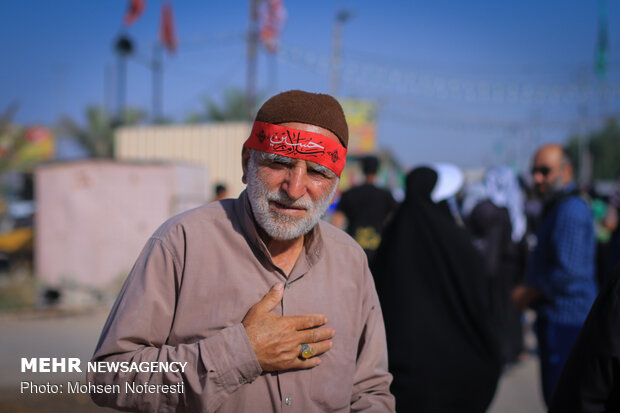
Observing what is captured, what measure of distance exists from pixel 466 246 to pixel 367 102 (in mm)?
32726

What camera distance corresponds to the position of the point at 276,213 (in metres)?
1.80

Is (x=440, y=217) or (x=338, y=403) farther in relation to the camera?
(x=440, y=217)

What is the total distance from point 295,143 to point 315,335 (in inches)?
24.1

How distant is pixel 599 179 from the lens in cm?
6050

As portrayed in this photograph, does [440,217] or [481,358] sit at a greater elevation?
[440,217]

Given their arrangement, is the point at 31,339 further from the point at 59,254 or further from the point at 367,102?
the point at 367,102

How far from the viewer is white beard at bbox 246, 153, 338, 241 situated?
5.87ft

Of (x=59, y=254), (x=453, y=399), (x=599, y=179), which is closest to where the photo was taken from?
(x=453, y=399)

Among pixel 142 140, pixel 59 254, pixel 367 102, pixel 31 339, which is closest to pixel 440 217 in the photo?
pixel 31 339

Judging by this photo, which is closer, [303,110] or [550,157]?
[303,110]

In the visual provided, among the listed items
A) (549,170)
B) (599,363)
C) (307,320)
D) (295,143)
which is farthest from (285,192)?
(549,170)

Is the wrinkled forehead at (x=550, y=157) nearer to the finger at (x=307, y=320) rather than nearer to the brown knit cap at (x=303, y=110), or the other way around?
the brown knit cap at (x=303, y=110)

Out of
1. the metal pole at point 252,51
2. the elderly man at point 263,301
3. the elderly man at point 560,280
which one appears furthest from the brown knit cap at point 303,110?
the metal pole at point 252,51

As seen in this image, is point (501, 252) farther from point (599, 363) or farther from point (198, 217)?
point (198, 217)
